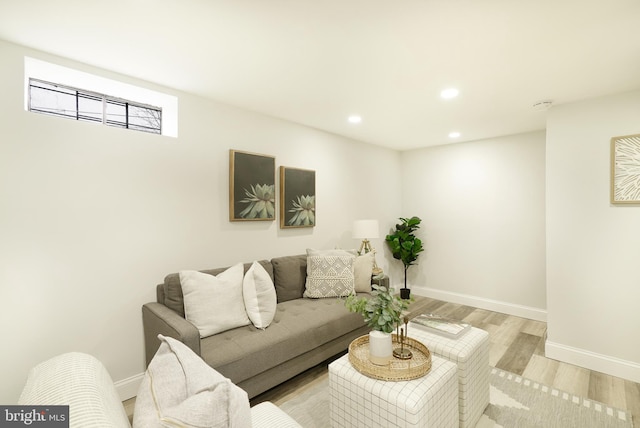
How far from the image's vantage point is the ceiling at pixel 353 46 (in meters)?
1.58

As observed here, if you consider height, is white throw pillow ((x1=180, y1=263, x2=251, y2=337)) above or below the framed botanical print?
below

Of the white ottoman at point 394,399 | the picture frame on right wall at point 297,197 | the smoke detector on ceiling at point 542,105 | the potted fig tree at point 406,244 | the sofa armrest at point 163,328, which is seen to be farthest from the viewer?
the potted fig tree at point 406,244

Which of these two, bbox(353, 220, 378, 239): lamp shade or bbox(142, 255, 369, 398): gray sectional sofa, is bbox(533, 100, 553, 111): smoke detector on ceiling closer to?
bbox(353, 220, 378, 239): lamp shade

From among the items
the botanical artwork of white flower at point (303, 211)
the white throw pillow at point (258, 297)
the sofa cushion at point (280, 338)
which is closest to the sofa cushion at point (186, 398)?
the sofa cushion at point (280, 338)

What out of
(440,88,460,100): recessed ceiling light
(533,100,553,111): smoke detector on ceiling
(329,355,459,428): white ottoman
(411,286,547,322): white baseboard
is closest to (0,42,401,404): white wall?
(329,355,459,428): white ottoman

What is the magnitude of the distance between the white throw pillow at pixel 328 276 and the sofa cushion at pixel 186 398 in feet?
6.86

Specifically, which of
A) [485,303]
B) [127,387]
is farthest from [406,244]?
[127,387]

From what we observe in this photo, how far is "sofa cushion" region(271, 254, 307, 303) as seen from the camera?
306 cm

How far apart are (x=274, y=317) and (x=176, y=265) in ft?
3.23

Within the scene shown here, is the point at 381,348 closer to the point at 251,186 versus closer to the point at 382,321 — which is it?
the point at 382,321

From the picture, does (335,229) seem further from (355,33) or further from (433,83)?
(355,33)

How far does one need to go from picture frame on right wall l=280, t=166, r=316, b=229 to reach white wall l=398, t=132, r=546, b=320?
2.30 m

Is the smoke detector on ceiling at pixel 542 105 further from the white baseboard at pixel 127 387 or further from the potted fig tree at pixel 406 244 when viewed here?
the white baseboard at pixel 127 387

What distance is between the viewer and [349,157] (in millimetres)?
4371
